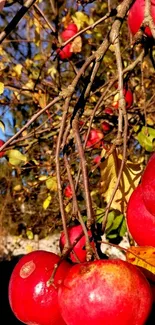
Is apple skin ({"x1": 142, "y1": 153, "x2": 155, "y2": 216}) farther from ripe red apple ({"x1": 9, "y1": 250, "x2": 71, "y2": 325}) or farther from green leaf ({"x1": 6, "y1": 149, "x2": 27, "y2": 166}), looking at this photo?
green leaf ({"x1": 6, "y1": 149, "x2": 27, "y2": 166})

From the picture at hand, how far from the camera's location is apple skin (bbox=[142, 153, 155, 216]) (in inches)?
27.6

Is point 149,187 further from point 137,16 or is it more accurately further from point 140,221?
point 137,16

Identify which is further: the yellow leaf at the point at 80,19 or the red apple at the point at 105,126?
the yellow leaf at the point at 80,19

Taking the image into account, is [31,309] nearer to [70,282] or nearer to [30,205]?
[70,282]

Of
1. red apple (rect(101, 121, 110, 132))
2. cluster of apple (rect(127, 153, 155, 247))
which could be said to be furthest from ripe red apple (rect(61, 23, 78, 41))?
cluster of apple (rect(127, 153, 155, 247))

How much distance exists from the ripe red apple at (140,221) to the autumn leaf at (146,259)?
0.02 m

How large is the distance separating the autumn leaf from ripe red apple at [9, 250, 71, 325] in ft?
0.30

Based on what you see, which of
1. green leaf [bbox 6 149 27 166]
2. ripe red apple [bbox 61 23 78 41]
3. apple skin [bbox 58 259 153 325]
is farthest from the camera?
ripe red apple [bbox 61 23 78 41]

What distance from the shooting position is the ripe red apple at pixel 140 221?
742 millimetres

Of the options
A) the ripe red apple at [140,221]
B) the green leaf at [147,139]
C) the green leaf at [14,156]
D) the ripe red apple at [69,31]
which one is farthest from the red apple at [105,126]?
the ripe red apple at [140,221]

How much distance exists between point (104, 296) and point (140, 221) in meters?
0.16

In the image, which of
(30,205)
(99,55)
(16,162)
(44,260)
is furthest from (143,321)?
(30,205)

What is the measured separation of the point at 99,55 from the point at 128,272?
37 cm

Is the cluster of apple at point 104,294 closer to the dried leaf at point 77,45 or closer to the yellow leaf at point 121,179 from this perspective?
the yellow leaf at point 121,179
